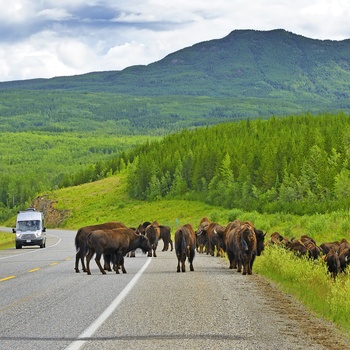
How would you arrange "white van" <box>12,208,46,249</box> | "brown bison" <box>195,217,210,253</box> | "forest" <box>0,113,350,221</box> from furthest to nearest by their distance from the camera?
1. "forest" <box>0,113,350,221</box>
2. "white van" <box>12,208,46,249</box>
3. "brown bison" <box>195,217,210,253</box>

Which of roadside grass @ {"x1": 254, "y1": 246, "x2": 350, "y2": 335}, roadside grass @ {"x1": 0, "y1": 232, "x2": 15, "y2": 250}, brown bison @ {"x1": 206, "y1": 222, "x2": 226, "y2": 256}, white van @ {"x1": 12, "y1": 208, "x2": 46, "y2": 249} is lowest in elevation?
roadside grass @ {"x1": 0, "y1": 232, "x2": 15, "y2": 250}

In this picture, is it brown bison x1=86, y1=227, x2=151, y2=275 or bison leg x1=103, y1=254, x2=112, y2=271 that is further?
bison leg x1=103, y1=254, x2=112, y2=271

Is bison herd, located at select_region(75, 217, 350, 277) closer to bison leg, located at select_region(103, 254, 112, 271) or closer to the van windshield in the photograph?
bison leg, located at select_region(103, 254, 112, 271)

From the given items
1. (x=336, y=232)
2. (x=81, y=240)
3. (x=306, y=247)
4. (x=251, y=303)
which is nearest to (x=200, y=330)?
(x=251, y=303)

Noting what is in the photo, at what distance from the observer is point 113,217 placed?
402 feet

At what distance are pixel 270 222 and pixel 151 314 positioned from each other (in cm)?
5327

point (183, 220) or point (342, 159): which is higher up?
point (342, 159)

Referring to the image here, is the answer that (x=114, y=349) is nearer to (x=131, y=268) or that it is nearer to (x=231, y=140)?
(x=131, y=268)

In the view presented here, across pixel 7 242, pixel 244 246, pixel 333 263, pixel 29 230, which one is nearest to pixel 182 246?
pixel 244 246

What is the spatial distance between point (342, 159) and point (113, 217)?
1585 inches

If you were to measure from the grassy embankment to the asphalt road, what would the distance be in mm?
631

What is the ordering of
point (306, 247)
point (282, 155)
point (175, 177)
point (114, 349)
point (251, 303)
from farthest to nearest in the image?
point (175, 177) → point (282, 155) → point (306, 247) → point (251, 303) → point (114, 349)

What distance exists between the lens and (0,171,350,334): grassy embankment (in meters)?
15.4

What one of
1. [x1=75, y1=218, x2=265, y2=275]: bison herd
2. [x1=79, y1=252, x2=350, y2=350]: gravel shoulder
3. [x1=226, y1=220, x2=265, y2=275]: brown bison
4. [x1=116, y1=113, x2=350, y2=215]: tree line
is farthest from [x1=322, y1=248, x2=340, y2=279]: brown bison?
[x1=116, y1=113, x2=350, y2=215]: tree line
